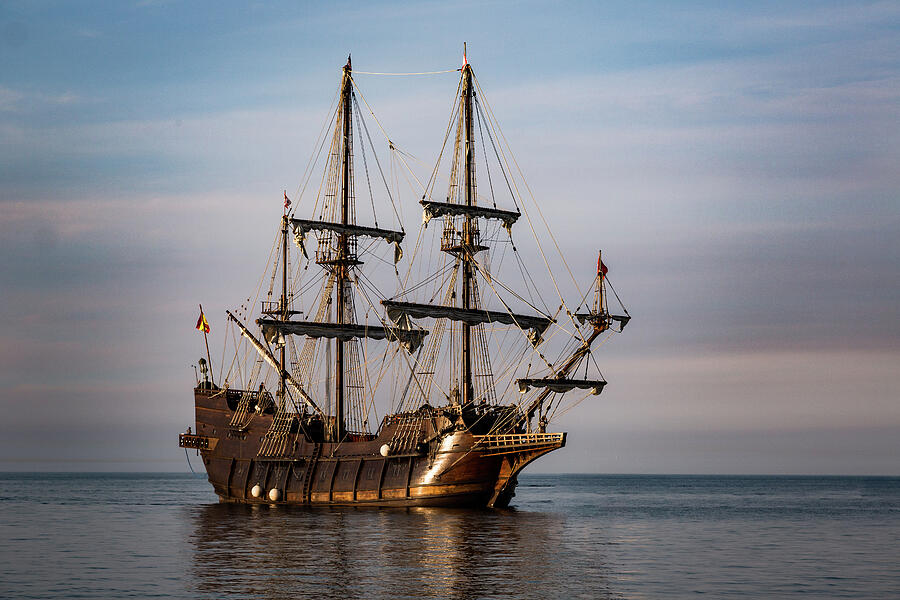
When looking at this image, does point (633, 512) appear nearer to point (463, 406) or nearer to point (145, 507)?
point (463, 406)

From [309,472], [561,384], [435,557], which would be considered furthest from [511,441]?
[435,557]

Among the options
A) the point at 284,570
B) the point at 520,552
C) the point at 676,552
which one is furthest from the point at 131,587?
the point at 676,552

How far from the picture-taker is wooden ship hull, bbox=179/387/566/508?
66312mm

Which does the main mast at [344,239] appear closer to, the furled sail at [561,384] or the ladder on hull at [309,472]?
the ladder on hull at [309,472]

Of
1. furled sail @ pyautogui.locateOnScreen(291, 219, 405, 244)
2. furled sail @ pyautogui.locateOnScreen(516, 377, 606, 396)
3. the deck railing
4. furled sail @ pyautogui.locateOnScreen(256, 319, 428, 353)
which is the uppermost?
furled sail @ pyautogui.locateOnScreen(291, 219, 405, 244)

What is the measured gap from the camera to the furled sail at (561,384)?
6746 cm

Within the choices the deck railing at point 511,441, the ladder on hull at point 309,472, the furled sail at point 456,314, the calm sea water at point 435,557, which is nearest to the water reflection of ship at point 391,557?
the calm sea water at point 435,557

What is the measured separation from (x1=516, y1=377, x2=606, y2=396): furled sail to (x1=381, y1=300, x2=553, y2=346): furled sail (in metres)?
5.57

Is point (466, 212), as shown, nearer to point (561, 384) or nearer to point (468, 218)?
point (468, 218)

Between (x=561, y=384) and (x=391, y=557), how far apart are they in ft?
83.3

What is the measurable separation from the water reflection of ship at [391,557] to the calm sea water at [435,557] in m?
0.09

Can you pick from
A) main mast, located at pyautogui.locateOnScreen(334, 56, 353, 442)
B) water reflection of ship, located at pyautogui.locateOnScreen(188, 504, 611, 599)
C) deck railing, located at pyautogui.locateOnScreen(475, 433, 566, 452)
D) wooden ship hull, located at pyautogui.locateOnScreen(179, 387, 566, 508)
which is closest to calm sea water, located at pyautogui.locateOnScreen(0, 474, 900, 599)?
water reflection of ship, located at pyautogui.locateOnScreen(188, 504, 611, 599)

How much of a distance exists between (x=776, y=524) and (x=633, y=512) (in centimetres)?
1932

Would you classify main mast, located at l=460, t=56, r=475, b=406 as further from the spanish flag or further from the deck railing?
the spanish flag
